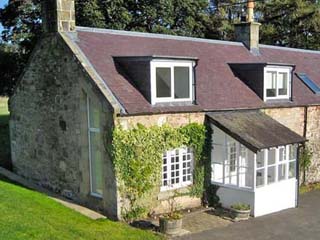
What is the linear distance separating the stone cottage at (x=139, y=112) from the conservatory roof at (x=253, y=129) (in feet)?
0.19

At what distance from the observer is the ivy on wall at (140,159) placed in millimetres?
13898

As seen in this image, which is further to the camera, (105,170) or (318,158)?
(318,158)

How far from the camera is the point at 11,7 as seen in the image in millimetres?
31750

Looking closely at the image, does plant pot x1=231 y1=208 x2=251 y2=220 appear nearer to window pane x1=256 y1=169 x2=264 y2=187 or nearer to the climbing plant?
window pane x1=256 y1=169 x2=264 y2=187

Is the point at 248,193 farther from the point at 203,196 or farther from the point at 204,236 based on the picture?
the point at 204,236

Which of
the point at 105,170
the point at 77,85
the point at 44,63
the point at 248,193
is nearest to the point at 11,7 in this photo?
the point at 44,63

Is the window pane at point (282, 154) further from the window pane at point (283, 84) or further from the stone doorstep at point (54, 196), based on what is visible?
the stone doorstep at point (54, 196)

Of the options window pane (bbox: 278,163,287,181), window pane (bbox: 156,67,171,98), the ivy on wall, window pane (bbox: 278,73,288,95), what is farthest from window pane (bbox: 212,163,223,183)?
window pane (bbox: 278,73,288,95)

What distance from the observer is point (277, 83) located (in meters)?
19.8

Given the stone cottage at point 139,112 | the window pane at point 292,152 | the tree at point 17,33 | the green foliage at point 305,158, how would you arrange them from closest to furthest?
1. the stone cottage at point 139,112
2. the window pane at point 292,152
3. the green foliage at point 305,158
4. the tree at point 17,33

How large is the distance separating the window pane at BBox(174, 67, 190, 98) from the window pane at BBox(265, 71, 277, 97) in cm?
521

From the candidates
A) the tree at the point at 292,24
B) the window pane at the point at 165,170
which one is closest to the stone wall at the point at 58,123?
the window pane at the point at 165,170

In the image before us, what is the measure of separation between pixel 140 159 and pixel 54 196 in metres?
4.77

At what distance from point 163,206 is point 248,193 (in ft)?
10.9
